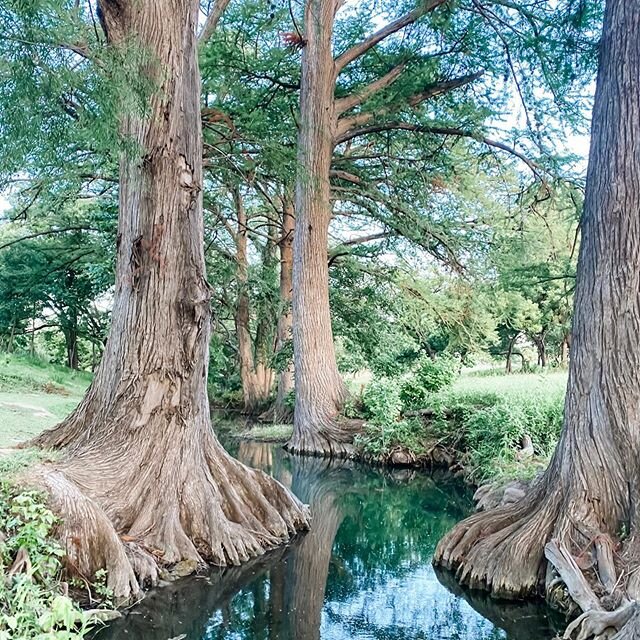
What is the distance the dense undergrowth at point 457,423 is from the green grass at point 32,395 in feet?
18.7

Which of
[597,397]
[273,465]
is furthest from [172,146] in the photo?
[273,465]

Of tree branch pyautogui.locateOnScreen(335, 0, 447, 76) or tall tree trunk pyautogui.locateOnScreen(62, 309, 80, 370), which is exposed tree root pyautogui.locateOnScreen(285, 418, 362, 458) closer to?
tree branch pyautogui.locateOnScreen(335, 0, 447, 76)

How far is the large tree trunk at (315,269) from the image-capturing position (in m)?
12.6

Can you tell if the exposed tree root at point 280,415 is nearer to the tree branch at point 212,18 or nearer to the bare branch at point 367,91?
the bare branch at point 367,91

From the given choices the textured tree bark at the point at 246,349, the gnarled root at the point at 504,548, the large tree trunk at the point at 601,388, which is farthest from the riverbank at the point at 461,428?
the textured tree bark at the point at 246,349

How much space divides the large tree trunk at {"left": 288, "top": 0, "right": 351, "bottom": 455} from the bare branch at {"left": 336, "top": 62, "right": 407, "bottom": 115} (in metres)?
0.48

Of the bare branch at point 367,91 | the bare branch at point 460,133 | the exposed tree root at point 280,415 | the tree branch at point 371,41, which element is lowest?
the exposed tree root at point 280,415

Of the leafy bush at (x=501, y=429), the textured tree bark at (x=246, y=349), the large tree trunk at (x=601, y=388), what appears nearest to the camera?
the large tree trunk at (x=601, y=388)

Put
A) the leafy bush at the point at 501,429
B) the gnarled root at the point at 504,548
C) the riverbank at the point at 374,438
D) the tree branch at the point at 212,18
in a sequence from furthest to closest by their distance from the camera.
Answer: the leafy bush at the point at 501,429 → the tree branch at the point at 212,18 → the gnarled root at the point at 504,548 → the riverbank at the point at 374,438

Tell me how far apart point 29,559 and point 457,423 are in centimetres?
893

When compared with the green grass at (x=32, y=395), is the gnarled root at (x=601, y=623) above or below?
below

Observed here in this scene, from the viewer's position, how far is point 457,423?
11.8 metres

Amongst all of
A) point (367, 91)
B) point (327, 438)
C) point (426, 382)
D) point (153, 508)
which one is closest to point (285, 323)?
point (327, 438)

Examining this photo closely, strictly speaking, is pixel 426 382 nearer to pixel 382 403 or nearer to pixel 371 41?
pixel 382 403
